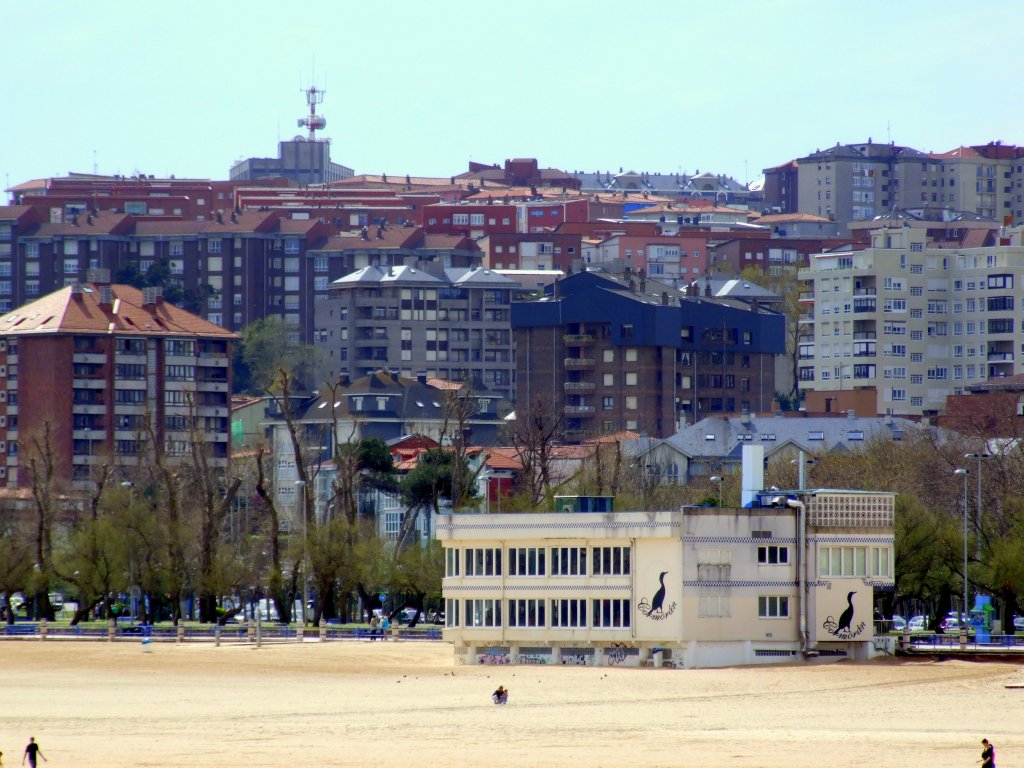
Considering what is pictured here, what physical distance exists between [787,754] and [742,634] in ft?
78.0

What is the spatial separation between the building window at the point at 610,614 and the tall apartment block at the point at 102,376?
314ft

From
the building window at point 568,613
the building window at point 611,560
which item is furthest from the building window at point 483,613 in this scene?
the building window at point 611,560

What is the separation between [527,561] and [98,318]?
10572cm

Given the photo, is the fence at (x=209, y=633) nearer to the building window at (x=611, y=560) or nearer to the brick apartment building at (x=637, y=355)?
the building window at (x=611, y=560)

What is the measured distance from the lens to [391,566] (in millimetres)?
101375

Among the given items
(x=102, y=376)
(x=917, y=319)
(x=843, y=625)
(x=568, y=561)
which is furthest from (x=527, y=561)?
(x=917, y=319)

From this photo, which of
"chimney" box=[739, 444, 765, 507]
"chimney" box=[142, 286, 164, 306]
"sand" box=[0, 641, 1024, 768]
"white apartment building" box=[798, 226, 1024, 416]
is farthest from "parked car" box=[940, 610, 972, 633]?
"chimney" box=[142, 286, 164, 306]

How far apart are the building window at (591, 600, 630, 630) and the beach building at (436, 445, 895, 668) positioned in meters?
0.03

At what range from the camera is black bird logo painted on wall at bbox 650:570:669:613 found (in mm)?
73188

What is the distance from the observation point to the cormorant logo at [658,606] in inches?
2879

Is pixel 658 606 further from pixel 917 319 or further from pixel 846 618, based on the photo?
pixel 917 319

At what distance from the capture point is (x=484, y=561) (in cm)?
7731

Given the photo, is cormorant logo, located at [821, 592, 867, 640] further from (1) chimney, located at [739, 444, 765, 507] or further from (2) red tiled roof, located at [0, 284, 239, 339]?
(2) red tiled roof, located at [0, 284, 239, 339]

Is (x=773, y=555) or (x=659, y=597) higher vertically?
(x=773, y=555)
